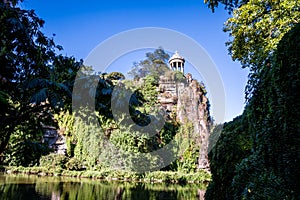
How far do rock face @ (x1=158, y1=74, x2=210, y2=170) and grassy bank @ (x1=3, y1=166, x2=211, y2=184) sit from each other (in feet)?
17.0

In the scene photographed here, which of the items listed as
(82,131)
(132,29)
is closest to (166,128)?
(82,131)

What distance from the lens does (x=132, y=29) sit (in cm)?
1122

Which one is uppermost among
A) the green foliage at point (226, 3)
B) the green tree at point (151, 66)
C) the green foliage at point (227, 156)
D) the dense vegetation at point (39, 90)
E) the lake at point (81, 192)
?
the green tree at point (151, 66)

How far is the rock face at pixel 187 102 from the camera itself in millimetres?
20828

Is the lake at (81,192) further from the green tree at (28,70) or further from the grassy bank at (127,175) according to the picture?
Answer: the grassy bank at (127,175)

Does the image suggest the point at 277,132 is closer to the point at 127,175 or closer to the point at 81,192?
the point at 81,192

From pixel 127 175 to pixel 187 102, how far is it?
30.8 feet

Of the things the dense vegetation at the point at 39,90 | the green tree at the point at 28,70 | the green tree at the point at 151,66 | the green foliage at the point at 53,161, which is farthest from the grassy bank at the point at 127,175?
the green tree at the point at 28,70

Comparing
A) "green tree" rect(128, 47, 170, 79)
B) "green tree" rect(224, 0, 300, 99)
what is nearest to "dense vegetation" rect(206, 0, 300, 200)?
"green tree" rect(224, 0, 300, 99)

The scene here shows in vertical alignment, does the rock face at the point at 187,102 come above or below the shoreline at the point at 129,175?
above

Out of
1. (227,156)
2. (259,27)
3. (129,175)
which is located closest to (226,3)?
(259,27)

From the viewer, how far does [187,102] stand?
850 inches

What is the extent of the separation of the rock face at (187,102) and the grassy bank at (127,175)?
17.0 ft

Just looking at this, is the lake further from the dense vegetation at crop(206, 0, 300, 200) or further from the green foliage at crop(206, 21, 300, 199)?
the green foliage at crop(206, 21, 300, 199)
